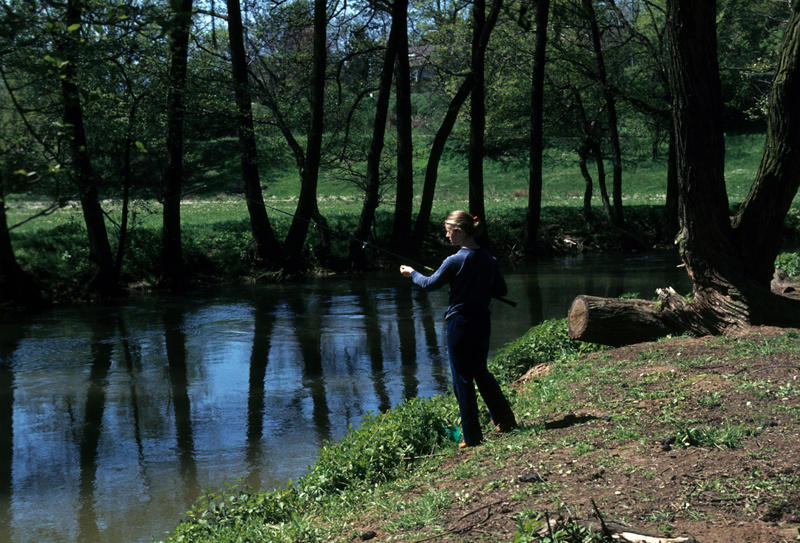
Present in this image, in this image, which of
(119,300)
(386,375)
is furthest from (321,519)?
(119,300)

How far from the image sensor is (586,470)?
17.1 feet

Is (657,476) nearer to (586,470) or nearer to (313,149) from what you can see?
(586,470)

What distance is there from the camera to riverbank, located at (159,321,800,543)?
14.6 ft

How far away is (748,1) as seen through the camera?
36906 mm

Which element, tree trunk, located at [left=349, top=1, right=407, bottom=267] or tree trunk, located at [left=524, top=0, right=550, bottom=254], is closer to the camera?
tree trunk, located at [left=349, top=1, right=407, bottom=267]

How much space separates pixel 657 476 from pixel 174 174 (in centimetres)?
1856

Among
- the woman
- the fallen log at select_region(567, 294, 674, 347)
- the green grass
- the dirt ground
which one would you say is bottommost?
the dirt ground

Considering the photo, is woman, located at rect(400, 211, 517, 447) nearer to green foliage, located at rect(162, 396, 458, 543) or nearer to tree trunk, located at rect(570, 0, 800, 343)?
green foliage, located at rect(162, 396, 458, 543)

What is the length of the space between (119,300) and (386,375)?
35.5 ft

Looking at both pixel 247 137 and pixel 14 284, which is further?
pixel 247 137

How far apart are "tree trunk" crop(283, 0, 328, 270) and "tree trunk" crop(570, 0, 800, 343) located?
46.0 ft

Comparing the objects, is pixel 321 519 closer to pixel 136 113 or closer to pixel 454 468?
pixel 454 468

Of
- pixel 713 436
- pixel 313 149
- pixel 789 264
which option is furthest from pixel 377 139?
pixel 713 436

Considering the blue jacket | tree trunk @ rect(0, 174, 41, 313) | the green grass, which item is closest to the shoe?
the blue jacket
